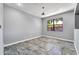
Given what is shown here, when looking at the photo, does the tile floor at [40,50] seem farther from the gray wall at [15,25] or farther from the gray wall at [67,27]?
the gray wall at [67,27]

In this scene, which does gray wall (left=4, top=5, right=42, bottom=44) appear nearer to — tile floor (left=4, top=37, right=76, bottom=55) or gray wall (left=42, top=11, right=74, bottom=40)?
tile floor (left=4, top=37, right=76, bottom=55)

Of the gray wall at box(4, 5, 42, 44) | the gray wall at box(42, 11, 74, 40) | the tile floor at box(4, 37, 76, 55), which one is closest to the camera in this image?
the tile floor at box(4, 37, 76, 55)

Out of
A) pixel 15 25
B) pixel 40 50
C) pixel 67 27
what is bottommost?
pixel 40 50

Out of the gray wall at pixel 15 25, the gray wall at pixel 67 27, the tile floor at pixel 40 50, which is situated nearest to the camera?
the tile floor at pixel 40 50

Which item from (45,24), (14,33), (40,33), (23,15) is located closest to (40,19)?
(45,24)

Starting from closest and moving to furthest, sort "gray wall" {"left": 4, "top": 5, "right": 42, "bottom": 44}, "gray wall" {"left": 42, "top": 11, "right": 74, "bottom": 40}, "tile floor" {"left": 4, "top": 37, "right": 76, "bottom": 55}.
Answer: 1. "tile floor" {"left": 4, "top": 37, "right": 76, "bottom": 55}
2. "gray wall" {"left": 4, "top": 5, "right": 42, "bottom": 44}
3. "gray wall" {"left": 42, "top": 11, "right": 74, "bottom": 40}

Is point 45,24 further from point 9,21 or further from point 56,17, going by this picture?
point 9,21

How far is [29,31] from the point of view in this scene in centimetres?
539

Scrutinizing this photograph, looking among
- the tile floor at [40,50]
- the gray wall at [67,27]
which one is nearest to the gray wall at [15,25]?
the tile floor at [40,50]

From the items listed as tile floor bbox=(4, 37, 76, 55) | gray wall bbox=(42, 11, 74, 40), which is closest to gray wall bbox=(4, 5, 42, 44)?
tile floor bbox=(4, 37, 76, 55)

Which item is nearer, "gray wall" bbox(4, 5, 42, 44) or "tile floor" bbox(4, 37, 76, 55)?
"tile floor" bbox(4, 37, 76, 55)

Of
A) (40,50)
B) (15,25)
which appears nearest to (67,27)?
(40,50)

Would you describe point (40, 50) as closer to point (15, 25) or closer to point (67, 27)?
point (15, 25)

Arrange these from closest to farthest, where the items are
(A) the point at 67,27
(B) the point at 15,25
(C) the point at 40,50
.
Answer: (C) the point at 40,50, (B) the point at 15,25, (A) the point at 67,27
